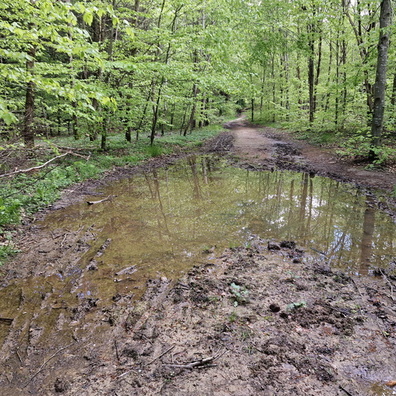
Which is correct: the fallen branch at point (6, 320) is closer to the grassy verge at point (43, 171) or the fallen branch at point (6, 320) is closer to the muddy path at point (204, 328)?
the muddy path at point (204, 328)

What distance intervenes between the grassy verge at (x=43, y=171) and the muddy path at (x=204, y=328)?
145 cm

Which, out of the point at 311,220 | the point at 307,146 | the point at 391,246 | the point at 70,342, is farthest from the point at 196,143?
the point at 70,342

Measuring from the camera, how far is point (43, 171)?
29.3 ft

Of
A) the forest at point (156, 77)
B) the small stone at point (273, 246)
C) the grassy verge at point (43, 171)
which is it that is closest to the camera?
the small stone at point (273, 246)

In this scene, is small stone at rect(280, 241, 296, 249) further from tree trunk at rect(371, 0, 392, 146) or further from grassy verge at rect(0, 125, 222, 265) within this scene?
tree trunk at rect(371, 0, 392, 146)

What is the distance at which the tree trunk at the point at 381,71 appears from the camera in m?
9.30

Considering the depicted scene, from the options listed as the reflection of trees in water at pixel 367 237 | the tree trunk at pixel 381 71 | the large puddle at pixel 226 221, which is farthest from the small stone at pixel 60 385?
the tree trunk at pixel 381 71

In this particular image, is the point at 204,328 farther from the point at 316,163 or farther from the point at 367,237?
the point at 316,163

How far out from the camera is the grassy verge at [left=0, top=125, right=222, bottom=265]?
493 cm

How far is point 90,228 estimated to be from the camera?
18.9 ft

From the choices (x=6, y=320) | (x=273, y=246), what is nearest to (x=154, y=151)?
(x=273, y=246)

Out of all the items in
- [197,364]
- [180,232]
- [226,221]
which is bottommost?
[197,364]

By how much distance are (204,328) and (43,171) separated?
854 centimetres

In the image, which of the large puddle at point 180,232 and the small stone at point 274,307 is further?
the large puddle at point 180,232
